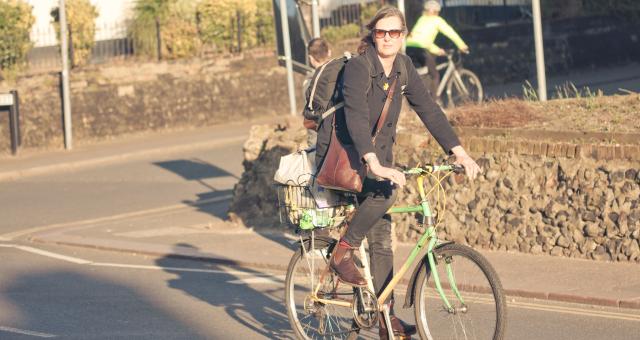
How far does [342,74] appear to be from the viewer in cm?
725

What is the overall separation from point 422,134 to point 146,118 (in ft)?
48.6

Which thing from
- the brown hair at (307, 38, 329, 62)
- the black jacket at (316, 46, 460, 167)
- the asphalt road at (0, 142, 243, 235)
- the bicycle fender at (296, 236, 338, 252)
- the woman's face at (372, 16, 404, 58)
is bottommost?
the asphalt road at (0, 142, 243, 235)

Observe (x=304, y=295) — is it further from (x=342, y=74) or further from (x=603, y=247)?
(x=603, y=247)

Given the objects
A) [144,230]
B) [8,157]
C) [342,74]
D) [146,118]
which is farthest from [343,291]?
[146,118]

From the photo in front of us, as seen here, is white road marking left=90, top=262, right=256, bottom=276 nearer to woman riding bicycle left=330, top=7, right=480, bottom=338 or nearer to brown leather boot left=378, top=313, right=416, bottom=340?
woman riding bicycle left=330, top=7, right=480, bottom=338

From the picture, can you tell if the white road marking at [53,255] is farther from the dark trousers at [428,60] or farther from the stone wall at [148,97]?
the stone wall at [148,97]

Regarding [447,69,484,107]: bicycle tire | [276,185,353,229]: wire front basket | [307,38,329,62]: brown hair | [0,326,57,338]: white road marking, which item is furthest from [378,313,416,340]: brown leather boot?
[447,69,484,107]: bicycle tire

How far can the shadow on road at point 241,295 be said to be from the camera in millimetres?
8695

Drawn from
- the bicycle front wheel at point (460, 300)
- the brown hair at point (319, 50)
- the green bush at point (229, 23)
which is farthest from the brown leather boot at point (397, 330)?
the green bush at point (229, 23)

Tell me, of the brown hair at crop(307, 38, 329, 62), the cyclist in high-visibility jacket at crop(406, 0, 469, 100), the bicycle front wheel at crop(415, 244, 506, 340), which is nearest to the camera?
the bicycle front wheel at crop(415, 244, 506, 340)

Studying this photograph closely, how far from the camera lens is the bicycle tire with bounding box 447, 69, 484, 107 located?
19.2 meters

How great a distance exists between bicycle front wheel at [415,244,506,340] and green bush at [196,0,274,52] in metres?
21.6

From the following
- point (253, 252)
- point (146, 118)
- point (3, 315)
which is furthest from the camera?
point (146, 118)

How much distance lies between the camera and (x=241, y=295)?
10.0 meters
